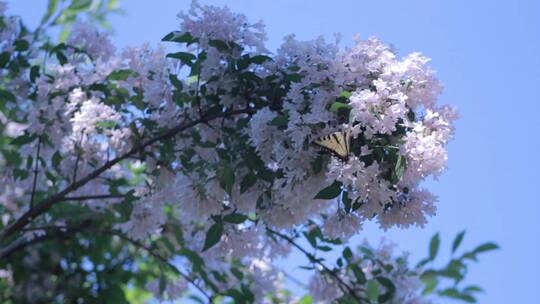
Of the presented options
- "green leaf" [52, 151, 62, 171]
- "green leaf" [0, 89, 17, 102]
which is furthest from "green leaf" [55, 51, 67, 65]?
"green leaf" [52, 151, 62, 171]

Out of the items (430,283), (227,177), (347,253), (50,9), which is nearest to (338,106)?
(227,177)

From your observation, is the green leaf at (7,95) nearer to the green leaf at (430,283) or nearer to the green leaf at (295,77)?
the green leaf at (295,77)

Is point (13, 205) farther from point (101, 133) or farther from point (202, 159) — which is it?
point (202, 159)

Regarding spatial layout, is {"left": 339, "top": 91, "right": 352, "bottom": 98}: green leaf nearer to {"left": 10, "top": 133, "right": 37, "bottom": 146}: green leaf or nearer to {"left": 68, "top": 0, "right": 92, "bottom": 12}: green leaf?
{"left": 10, "top": 133, "right": 37, "bottom": 146}: green leaf

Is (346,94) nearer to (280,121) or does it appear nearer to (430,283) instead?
(280,121)

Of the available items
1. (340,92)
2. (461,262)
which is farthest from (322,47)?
(461,262)

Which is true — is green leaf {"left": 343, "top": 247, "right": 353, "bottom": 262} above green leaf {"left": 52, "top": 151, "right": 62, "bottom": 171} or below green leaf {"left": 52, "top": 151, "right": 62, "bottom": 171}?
below
